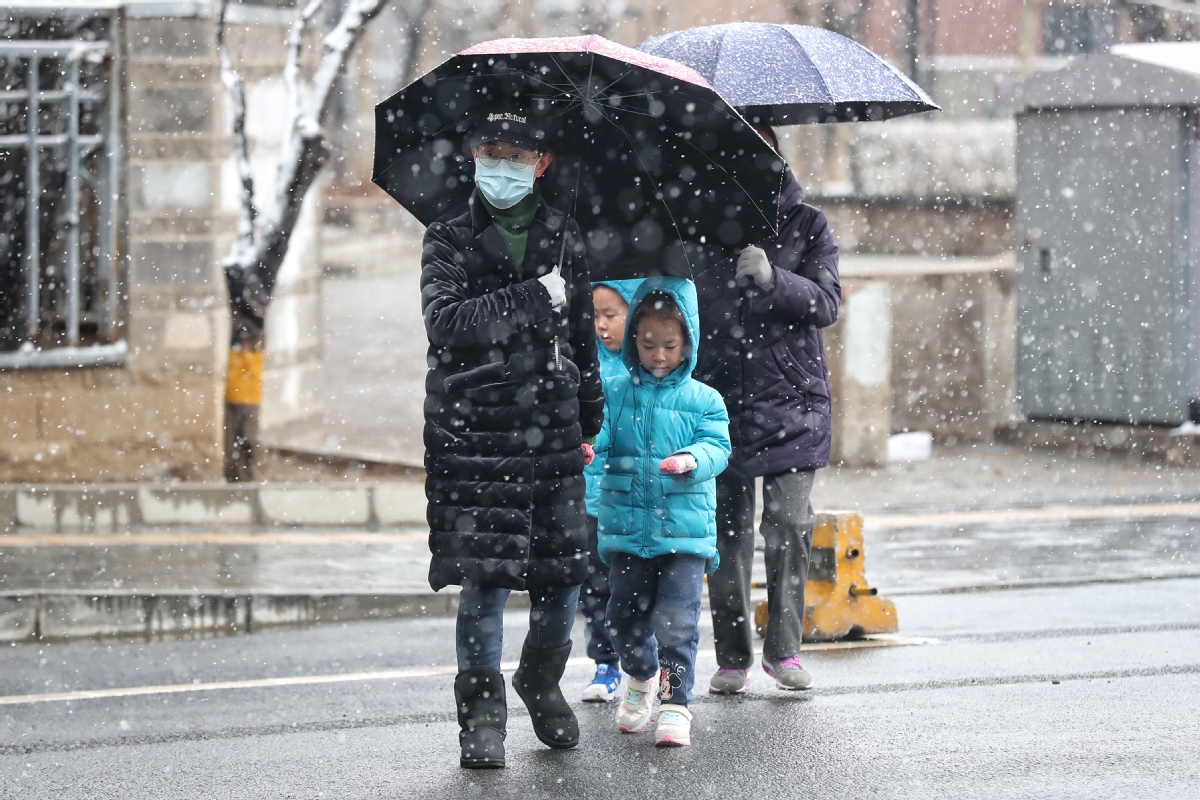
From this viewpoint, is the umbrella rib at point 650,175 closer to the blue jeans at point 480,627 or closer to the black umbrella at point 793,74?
the black umbrella at point 793,74

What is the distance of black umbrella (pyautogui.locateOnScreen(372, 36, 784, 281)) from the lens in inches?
217

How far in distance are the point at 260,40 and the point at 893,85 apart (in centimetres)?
735

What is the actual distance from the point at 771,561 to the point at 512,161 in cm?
198

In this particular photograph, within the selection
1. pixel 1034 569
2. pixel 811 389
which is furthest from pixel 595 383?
pixel 1034 569

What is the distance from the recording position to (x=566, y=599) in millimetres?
5734

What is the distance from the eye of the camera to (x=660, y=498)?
19.4ft

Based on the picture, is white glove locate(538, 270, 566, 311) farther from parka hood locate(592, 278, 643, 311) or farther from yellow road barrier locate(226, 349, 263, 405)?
yellow road barrier locate(226, 349, 263, 405)

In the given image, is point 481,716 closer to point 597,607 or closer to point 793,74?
point 597,607

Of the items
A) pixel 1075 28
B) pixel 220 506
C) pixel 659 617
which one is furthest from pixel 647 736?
pixel 1075 28

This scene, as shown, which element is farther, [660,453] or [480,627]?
[660,453]

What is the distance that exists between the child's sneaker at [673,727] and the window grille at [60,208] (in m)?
7.64

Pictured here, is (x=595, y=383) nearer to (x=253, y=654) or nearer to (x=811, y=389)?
(x=811, y=389)

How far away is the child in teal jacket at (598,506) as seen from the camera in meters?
6.25

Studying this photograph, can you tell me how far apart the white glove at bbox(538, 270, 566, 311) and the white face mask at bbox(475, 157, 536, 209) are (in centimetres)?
24
